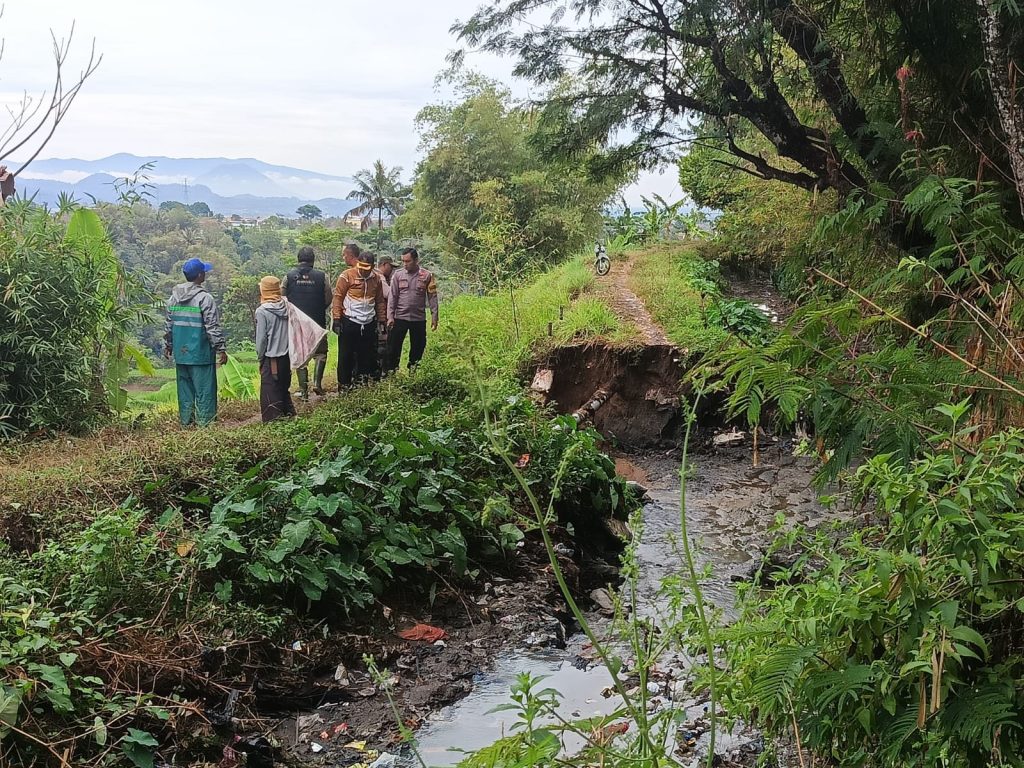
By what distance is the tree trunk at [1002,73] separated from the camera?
3.79 m

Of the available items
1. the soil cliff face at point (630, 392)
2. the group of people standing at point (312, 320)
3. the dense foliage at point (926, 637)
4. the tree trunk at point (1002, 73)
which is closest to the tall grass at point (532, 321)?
the soil cliff face at point (630, 392)

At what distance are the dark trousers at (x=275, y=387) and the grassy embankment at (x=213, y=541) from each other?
1237 mm

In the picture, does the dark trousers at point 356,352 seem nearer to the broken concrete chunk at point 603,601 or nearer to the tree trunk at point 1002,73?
the broken concrete chunk at point 603,601

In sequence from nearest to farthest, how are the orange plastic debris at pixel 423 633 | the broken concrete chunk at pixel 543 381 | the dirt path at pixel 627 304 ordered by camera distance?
1. the orange plastic debris at pixel 423 633
2. the broken concrete chunk at pixel 543 381
3. the dirt path at pixel 627 304

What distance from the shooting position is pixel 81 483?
208 inches

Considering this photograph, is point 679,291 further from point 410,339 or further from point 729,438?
point 410,339

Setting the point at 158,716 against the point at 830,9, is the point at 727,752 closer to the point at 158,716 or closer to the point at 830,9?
the point at 158,716

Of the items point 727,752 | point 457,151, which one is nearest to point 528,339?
point 727,752

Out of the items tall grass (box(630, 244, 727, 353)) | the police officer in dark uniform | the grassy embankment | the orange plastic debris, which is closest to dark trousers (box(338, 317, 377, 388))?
the police officer in dark uniform

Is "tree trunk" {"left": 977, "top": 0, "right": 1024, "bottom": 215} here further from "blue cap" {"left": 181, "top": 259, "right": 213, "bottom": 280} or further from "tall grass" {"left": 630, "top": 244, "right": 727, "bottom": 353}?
"blue cap" {"left": 181, "top": 259, "right": 213, "bottom": 280}

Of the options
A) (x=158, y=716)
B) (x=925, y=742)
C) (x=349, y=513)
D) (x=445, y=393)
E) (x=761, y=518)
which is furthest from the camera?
(x=445, y=393)

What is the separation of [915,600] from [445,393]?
7.16m

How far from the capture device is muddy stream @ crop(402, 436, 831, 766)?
3924mm

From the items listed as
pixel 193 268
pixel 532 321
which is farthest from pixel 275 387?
pixel 532 321
